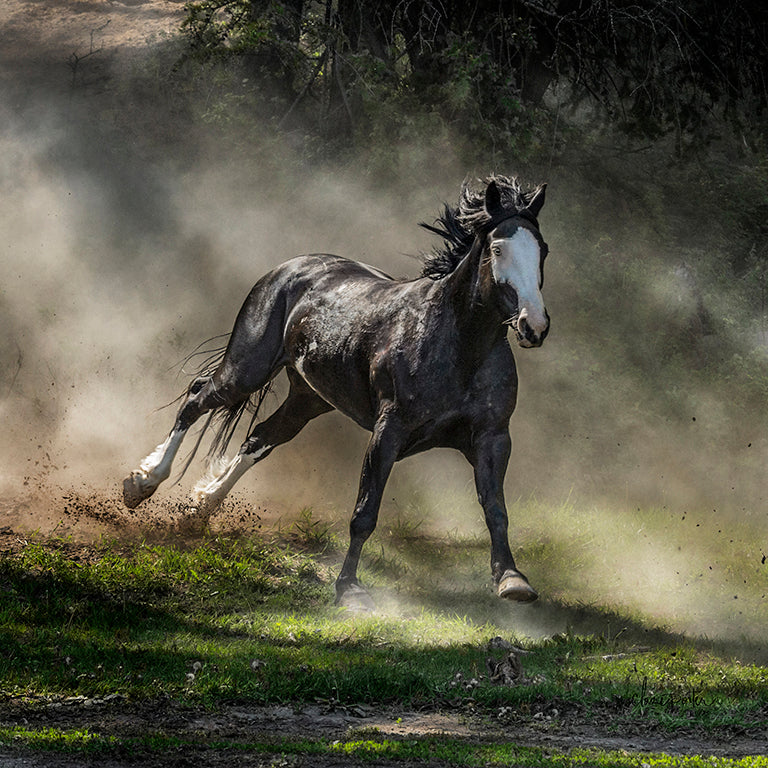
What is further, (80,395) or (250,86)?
(250,86)

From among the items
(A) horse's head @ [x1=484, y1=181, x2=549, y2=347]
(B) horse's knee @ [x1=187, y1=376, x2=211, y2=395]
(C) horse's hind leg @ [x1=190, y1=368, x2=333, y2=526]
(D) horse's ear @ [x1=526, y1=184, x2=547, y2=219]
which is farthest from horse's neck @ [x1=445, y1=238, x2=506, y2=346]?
(B) horse's knee @ [x1=187, y1=376, x2=211, y2=395]

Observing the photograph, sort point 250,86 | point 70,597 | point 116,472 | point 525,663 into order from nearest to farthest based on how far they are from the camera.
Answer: point 525,663
point 70,597
point 116,472
point 250,86

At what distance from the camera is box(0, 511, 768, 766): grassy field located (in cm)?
459

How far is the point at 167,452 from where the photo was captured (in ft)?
29.6

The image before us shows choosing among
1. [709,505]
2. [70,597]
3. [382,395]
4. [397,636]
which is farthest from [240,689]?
[709,505]

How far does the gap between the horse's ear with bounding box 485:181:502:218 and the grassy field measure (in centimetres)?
268

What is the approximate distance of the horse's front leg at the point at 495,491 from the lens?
22.7ft

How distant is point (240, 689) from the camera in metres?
5.38

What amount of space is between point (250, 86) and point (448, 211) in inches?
290

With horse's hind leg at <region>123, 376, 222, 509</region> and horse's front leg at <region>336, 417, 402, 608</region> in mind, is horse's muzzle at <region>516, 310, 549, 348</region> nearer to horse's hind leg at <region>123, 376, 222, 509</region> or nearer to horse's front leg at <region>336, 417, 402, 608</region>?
horse's front leg at <region>336, 417, 402, 608</region>

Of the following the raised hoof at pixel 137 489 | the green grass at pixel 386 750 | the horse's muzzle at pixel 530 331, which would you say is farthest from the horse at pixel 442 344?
the green grass at pixel 386 750

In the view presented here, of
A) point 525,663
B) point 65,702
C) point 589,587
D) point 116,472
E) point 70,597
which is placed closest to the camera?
point 65,702

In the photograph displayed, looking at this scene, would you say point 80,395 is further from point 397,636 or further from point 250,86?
point 397,636

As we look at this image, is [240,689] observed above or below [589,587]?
below
